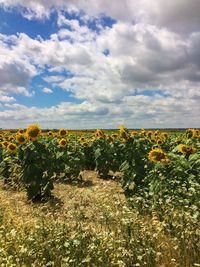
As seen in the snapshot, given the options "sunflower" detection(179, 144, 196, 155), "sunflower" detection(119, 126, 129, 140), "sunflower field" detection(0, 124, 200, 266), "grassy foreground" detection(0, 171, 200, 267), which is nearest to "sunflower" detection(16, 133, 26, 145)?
"sunflower field" detection(0, 124, 200, 266)

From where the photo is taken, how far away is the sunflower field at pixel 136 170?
6398 millimetres

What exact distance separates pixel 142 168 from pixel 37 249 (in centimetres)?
520

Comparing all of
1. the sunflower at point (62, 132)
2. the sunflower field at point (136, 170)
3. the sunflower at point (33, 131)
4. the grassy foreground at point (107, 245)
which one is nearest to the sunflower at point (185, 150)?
the sunflower field at point (136, 170)

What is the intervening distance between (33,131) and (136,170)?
298 centimetres

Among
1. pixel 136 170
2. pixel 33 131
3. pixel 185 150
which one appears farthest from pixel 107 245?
pixel 33 131

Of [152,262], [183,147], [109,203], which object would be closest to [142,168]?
[183,147]

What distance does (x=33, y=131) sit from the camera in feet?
36.1

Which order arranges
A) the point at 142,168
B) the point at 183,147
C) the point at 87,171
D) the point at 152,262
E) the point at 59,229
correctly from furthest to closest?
1. the point at 87,171
2. the point at 142,168
3. the point at 183,147
4. the point at 59,229
5. the point at 152,262

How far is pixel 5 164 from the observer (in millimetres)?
13797

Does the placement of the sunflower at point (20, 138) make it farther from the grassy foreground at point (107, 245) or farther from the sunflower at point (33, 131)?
the grassy foreground at point (107, 245)

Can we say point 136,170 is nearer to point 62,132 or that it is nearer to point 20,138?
point 20,138

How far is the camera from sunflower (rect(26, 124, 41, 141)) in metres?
11.0

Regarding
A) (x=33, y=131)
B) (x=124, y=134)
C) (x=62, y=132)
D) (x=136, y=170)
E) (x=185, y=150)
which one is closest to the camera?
(x=185, y=150)

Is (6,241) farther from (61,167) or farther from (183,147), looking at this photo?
(61,167)
